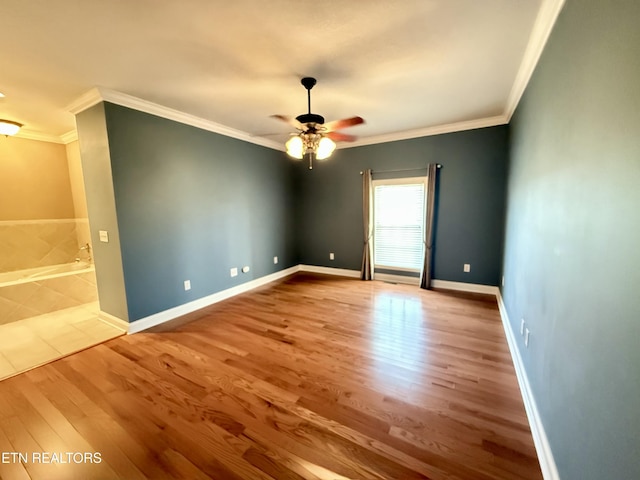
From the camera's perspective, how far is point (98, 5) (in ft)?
5.26

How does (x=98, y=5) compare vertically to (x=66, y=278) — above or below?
above

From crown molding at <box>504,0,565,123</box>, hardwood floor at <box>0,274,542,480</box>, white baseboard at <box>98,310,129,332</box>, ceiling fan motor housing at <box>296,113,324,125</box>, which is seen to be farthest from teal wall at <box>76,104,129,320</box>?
crown molding at <box>504,0,565,123</box>

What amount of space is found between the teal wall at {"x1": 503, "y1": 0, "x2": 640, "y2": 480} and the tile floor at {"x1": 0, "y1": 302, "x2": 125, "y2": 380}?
3912 mm

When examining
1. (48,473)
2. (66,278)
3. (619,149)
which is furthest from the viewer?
(66,278)

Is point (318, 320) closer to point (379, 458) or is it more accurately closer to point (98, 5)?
point (379, 458)

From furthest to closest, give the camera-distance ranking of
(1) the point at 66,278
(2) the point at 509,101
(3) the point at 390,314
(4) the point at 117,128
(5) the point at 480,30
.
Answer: (1) the point at 66,278 → (3) the point at 390,314 → (2) the point at 509,101 → (4) the point at 117,128 → (5) the point at 480,30

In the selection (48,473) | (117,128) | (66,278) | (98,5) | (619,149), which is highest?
(98,5)

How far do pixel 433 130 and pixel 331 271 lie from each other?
10.5 feet

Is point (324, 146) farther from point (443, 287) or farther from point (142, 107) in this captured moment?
point (443, 287)

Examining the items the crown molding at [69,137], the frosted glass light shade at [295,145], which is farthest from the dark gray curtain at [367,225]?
the crown molding at [69,137]

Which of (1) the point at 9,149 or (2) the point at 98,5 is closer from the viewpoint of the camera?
(2) the point at 98,5

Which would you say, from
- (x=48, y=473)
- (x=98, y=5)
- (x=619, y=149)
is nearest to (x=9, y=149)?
(x=98, y=5)

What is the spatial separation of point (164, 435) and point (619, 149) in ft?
8.79

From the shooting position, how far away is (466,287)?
14.1ft
